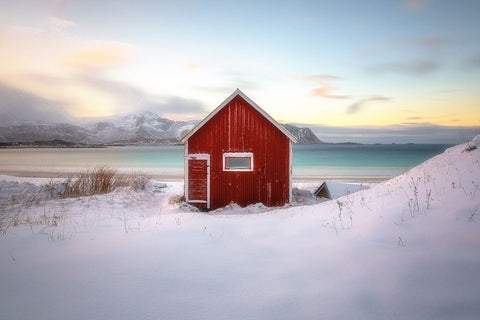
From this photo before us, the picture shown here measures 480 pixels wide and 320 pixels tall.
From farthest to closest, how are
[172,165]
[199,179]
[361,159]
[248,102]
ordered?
[361,159] → [172,165] → [199,179] → [248,102]

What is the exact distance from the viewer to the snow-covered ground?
8.61 feet

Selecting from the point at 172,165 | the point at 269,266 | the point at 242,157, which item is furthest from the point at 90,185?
the point at 172,165

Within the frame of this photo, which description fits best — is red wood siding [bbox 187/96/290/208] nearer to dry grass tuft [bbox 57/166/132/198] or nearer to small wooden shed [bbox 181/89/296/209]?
small wooden shed [bbox 181/89/296/209]

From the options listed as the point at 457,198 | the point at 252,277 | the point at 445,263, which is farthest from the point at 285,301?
the point at 457,198

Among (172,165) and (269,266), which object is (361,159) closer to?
(172,165)

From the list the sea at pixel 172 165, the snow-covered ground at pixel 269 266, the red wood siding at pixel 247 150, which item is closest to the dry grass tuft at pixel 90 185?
the red wood siding at pixel 247 150

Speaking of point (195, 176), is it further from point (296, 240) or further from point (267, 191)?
point (296, 240)

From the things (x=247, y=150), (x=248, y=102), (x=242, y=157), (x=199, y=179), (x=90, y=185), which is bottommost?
(x=90, y=185)

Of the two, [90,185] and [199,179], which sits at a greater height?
[199,179]

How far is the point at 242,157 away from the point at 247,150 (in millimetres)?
442

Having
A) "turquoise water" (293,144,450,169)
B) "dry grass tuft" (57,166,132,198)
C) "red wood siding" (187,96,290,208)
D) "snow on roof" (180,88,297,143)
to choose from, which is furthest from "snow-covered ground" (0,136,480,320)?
"turquoise water" (293,144,450,169)

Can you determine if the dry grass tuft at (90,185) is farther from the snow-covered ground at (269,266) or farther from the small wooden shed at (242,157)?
the snow-covered ground at (269,266)

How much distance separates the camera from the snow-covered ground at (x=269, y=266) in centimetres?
262

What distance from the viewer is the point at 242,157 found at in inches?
512
